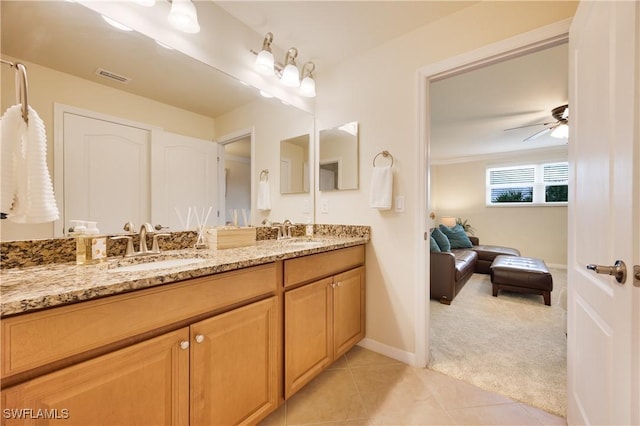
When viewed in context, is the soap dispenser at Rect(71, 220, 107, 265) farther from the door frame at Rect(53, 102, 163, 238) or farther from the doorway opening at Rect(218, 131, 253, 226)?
the doorway opening at Rect(218, 131, 253, 226)

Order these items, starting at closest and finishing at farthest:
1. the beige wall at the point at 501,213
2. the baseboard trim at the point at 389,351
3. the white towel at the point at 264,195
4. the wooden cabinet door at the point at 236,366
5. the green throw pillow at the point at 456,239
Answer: the wooden cabinet door at the point at 236,366 → the baseboard trim at the point at 389,351 → the white towel at the point at 264,195 → the green throw pillow at the point at 456,239 → the beige wall at the point at 501,213

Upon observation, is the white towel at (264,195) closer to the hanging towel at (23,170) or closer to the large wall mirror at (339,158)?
the large wall mirror at (339,158)

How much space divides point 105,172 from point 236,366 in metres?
1.11

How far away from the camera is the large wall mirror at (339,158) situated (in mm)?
2146

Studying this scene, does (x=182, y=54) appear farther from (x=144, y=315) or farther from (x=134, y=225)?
(x=144, y=315)

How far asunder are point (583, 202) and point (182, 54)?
215cm

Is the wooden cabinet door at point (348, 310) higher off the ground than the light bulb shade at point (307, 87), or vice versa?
the light bulb shade at point (307, 87)

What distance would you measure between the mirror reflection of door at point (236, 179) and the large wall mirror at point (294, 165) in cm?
36

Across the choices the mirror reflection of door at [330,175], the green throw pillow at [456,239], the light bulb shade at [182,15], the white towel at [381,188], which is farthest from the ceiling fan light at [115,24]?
the green throw pillow at [456,239]

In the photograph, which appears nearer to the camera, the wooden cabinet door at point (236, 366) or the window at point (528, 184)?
the wooden cabinet door at point (236, 366)

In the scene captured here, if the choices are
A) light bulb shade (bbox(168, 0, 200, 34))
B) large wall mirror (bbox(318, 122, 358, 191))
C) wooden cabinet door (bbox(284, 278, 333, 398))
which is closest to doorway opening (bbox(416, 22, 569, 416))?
large wall mirror (bbox(318, 122, 358, 191))

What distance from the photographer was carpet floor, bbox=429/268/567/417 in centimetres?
161

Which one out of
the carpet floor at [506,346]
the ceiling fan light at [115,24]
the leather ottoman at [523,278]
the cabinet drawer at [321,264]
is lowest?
the carpet floor at [506,346]

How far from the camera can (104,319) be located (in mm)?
764
